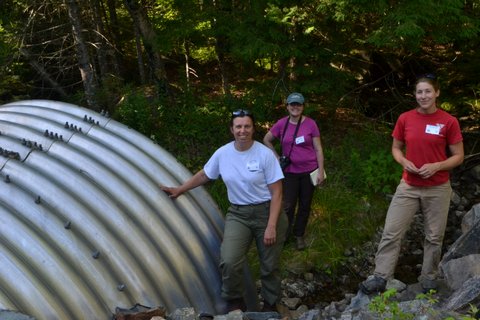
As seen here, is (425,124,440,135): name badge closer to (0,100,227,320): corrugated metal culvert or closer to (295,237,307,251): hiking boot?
(0,100,227,320): corrugated metal culvert

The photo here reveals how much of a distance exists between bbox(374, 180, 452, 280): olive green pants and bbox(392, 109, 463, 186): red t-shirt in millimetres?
119

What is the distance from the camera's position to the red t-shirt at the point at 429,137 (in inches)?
179

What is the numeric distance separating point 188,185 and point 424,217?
2232mm

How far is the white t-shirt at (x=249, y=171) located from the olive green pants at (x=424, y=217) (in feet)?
4.37

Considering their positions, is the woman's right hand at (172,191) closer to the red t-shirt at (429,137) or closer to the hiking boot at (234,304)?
the hiking boot at (234,304)

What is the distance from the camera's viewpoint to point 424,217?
16.5 ft

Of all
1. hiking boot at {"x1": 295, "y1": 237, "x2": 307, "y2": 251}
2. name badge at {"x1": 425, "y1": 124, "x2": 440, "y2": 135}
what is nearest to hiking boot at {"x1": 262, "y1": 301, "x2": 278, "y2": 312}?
hiking boot at {"x1": 295, "y1": 237, "x2": 307, "y2": 251}

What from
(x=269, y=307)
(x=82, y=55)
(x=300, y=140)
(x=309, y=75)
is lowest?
(x=269, y=307)

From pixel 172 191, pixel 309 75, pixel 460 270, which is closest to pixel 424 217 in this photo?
pixel 460 270

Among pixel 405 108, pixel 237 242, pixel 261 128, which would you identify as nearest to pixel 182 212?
pixel 237 242

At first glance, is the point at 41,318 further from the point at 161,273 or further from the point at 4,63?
the point at 4,63

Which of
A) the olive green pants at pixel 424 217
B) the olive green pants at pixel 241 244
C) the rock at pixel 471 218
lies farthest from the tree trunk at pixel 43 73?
the rock at pixel 471 218

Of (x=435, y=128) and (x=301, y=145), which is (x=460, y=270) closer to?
(x=435, y=128)

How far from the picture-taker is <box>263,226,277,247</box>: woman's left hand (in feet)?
14.4
